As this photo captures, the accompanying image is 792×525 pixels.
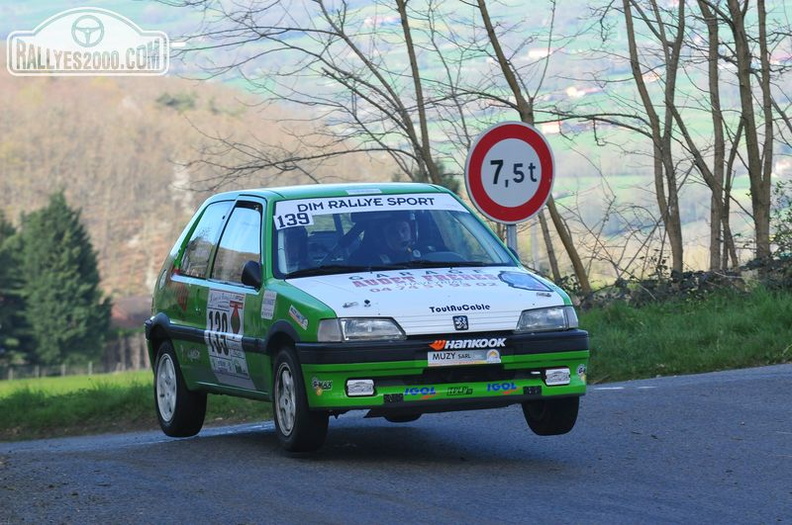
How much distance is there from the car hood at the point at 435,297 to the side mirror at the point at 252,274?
34cm

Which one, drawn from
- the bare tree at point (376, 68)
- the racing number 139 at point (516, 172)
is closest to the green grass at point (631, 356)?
the racing number 139 at point (516, 172)

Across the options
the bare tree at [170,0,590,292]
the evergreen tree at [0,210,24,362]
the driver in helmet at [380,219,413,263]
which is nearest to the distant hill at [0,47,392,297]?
the evergreen tree at [0,210,24,362]

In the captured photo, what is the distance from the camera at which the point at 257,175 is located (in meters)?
24.3

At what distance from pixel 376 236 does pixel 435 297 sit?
1.15m

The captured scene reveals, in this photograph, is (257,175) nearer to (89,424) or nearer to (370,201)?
(89,424)

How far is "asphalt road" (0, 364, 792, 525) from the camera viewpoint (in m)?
7.02

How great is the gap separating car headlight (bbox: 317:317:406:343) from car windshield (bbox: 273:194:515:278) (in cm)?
88

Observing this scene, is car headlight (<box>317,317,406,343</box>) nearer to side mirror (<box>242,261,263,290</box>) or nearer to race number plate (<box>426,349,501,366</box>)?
race number plate (<box>426,349,501,366</box>)

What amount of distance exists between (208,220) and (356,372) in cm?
311

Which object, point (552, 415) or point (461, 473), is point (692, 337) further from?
point (461, 473)

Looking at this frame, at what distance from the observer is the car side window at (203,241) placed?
1085 centimetres

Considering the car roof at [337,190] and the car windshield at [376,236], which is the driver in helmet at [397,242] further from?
the car roof at [337,190]

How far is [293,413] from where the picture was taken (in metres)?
8.94

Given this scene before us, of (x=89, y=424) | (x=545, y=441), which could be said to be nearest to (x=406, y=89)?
(x=89, y=424)
